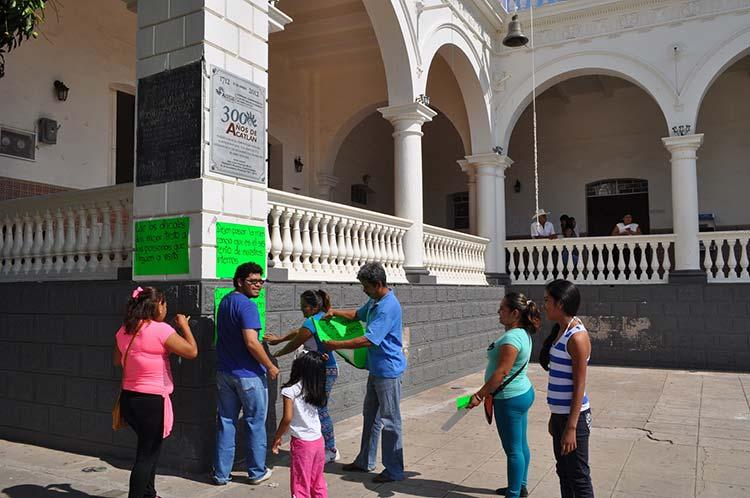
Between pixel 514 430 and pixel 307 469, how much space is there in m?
1.43

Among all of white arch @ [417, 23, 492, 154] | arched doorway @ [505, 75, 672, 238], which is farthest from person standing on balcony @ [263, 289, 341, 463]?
arched doorway @ [505, 75, 672, 238]

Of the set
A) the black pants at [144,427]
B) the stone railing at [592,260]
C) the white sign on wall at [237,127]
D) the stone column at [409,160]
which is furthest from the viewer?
the stone railing at [592,260]

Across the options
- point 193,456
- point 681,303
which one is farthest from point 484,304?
point 193,456

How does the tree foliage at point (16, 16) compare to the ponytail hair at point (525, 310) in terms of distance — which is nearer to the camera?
the ponytail hair at point (525, 310)

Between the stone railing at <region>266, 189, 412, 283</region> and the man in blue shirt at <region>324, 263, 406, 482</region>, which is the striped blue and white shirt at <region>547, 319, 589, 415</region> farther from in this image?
the stone railing at <region>266, 189, 412, 283</region>

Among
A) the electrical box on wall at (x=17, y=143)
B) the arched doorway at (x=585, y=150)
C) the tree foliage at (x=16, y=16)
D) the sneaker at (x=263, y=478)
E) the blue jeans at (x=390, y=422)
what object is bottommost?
the sneaker at (x=263, y=478)

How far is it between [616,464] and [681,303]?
674 centimetres

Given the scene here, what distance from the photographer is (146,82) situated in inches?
219

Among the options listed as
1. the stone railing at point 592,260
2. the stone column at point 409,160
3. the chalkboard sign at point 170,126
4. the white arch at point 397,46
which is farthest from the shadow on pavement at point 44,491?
the stone railing at point 592,260

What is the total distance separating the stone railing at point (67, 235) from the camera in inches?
228

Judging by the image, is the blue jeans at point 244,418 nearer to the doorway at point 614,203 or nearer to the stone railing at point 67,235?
the stone railing at point 67,235

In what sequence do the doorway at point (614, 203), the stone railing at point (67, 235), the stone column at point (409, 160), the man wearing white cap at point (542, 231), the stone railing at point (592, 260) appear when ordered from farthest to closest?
the doorway at point (614, 203)
the man wearing white cap at point (542, 231)
the stone railing at point (592, 260)
the stone column at point (409, 160)
the stone railing at point (67, 235)

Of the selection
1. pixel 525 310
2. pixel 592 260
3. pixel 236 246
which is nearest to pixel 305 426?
pixel 525 310

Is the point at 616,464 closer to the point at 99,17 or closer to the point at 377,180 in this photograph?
the point at 99,17
